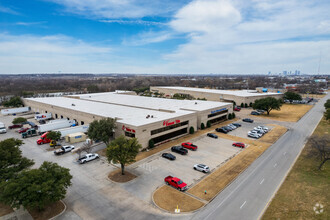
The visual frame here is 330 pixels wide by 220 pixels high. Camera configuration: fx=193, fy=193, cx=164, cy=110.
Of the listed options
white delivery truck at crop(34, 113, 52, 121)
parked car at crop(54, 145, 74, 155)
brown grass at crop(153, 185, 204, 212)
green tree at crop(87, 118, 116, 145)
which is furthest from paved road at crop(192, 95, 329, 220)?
white delivery truck at crop(34, 113, 52, 121)

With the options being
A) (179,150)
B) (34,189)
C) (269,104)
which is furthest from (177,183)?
(269,104)

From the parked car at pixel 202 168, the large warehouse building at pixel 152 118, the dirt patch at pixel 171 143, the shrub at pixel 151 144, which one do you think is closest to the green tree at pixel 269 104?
the large warehouse building at pixel 152 118

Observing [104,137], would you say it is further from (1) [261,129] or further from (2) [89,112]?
(1) [261,129]

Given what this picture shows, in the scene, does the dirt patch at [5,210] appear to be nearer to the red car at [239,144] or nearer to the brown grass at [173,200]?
the brown grass at [173,200]

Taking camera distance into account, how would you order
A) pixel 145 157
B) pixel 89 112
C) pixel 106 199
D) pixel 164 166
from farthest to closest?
pixel 89 112 → pixel 145 157 → pixel 164 166 → pixel 106 199

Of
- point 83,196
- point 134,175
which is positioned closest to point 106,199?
point 83,196

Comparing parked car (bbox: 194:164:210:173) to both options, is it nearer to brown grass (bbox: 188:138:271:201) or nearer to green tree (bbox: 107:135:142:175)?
brown grass (bbox: 188:138:271:201)
